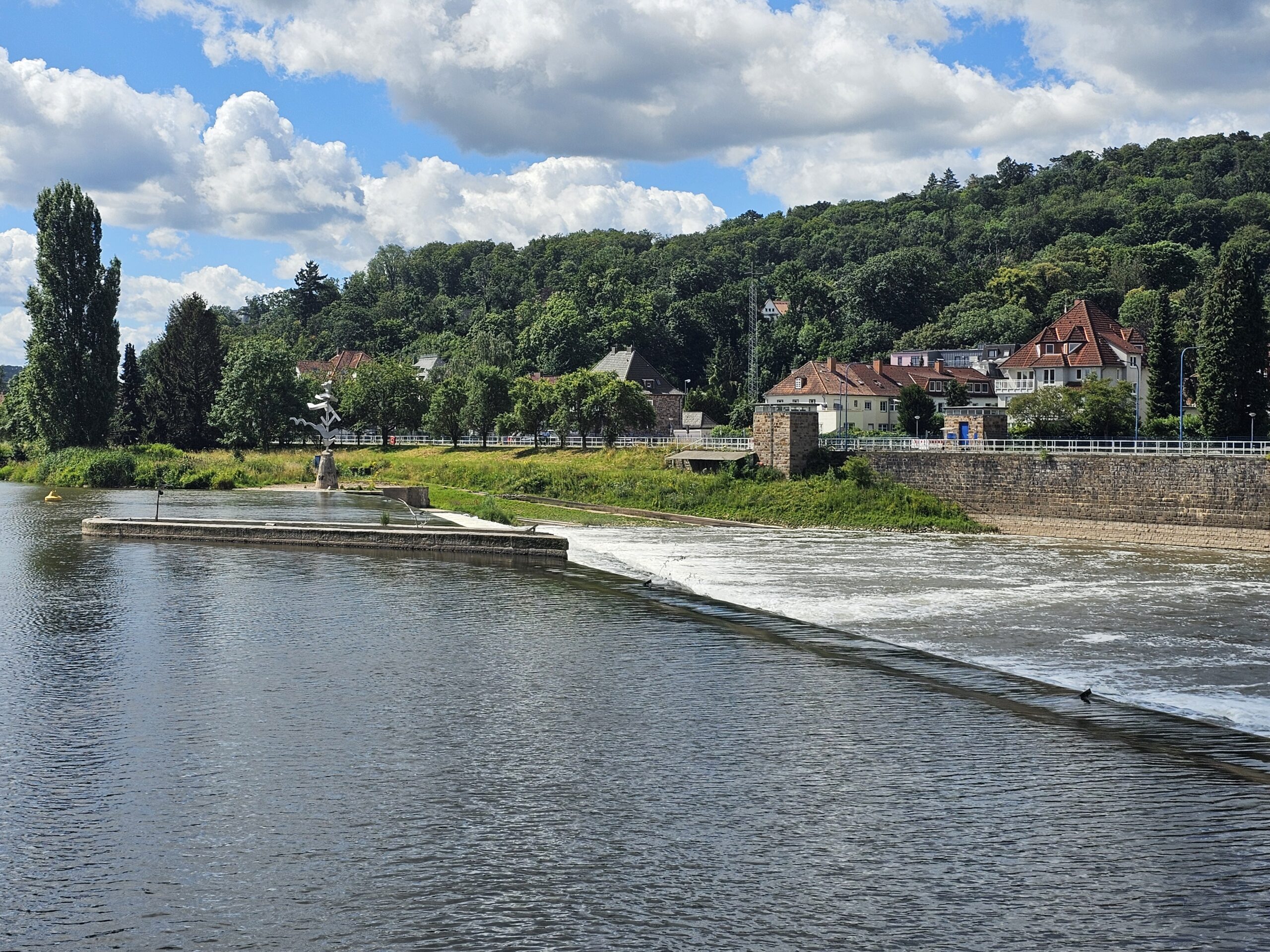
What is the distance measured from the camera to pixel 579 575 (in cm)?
3600

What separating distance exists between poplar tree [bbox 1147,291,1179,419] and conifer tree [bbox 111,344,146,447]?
7983cm

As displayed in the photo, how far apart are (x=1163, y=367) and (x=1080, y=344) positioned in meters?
28.5

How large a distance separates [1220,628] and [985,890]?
17460mm

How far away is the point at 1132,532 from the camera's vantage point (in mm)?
47781

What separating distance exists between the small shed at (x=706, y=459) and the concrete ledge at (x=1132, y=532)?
1282 centimetres

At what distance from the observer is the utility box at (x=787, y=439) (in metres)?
57.8

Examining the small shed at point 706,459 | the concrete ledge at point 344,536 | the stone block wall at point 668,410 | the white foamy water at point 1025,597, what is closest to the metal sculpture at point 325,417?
the small shed at point 706,459

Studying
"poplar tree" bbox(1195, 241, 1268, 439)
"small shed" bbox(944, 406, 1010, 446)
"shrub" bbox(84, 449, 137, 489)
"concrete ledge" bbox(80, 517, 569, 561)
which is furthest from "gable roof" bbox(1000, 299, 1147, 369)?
"shrub" bbox(84, 449, 137, 489)

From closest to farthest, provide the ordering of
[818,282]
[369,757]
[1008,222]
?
[369,757], [818,282], [1008,222]

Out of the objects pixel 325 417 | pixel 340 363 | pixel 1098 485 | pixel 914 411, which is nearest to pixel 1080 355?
pixel 914 411

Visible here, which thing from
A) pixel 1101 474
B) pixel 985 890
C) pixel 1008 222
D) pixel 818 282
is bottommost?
pixel 985 890

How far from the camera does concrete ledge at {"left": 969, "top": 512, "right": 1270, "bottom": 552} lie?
44.5m

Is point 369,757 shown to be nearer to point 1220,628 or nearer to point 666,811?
point 666,811

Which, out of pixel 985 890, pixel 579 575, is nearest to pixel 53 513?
pixel 579 575
